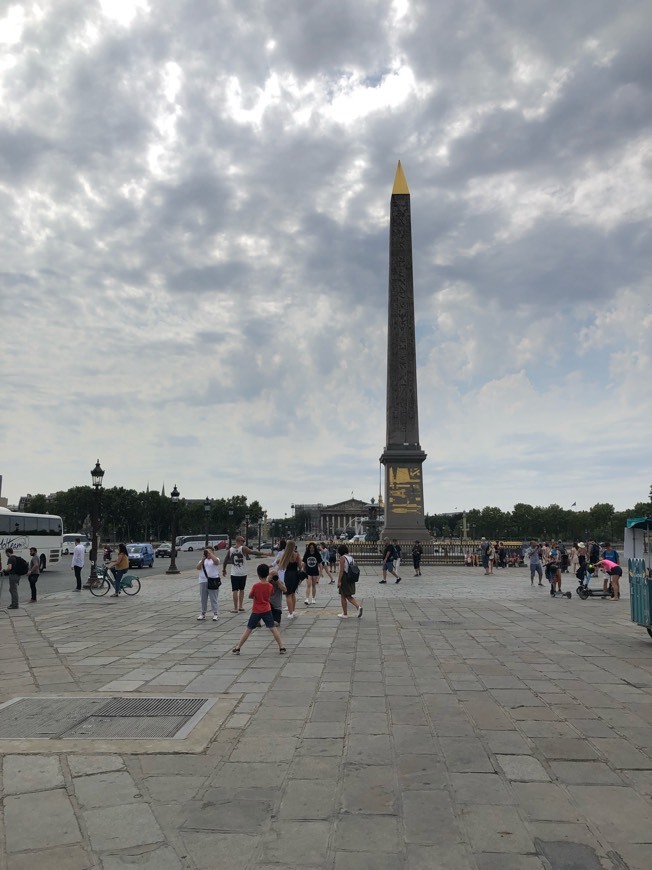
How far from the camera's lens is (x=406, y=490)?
4456cm

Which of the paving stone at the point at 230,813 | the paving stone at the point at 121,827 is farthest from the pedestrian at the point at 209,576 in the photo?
the paving stone at the point at 121,827

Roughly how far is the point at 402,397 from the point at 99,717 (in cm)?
3748

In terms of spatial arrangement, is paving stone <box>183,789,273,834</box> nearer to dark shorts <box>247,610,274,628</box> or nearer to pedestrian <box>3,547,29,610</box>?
dark shorts <box>247,610,274,628</box>

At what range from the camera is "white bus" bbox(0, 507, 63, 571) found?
34594mm

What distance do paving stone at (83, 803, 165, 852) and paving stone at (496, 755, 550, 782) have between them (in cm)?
267

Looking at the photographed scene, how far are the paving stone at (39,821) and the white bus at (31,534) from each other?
29.6 meters

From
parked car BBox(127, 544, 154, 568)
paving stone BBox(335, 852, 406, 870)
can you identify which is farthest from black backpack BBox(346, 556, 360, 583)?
parked car BBox(127, 544, 154, 568)

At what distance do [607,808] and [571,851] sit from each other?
779 mm

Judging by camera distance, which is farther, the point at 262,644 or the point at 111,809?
the point at 262,644

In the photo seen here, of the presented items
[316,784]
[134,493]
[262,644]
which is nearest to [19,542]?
[262,644]

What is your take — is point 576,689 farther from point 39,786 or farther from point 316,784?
point 39,786

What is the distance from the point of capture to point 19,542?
35406mm

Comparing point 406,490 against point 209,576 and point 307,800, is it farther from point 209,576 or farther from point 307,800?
point 307,800

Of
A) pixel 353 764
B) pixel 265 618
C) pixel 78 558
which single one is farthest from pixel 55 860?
pixel 78 558
